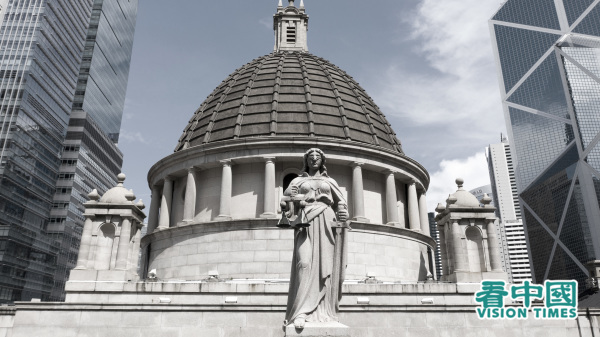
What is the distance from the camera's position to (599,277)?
42.2 m

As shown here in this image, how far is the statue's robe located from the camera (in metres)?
8.98

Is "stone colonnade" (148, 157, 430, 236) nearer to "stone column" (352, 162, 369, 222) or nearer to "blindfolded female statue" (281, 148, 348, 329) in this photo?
"stone column" (352, 162, 369, 222)

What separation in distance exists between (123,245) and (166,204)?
713cm

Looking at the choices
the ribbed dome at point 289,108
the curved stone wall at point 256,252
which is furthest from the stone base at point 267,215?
the ribbed dome at point 289,108

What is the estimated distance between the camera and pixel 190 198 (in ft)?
108

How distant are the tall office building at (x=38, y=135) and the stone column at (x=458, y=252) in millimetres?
81381

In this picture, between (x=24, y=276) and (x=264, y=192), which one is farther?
(x=24, y=276)

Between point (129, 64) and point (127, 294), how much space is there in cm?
14863

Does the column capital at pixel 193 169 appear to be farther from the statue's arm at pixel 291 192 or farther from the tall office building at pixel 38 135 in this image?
the tall office building at pixel 38 135

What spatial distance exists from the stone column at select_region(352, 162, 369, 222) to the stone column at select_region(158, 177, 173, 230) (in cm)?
1291

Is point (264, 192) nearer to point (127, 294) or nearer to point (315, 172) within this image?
point (127, 294)

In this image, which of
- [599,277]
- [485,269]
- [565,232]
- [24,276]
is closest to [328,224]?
[485,269]

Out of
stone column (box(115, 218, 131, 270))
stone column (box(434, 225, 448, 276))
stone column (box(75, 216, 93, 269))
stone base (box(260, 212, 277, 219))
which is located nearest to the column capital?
stone column (box(115, 218, 131, 270))

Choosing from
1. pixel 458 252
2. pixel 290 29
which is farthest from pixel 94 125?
pixel 458 252
